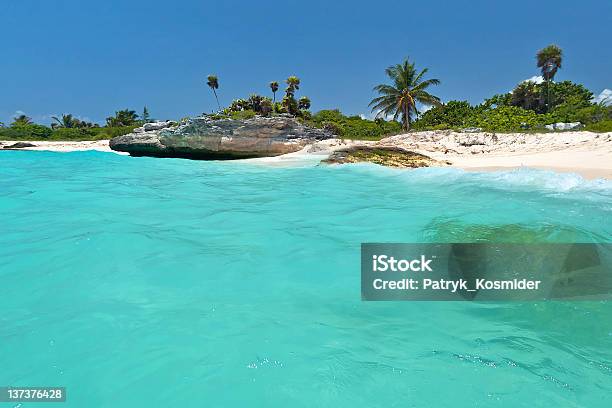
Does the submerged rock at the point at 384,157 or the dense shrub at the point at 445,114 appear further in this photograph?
the dense shrub at the point at 445,114

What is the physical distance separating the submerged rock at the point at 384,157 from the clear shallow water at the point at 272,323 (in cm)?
945

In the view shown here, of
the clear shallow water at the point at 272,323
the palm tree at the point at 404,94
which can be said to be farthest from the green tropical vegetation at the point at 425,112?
the clear shallow water at the point at 272,323

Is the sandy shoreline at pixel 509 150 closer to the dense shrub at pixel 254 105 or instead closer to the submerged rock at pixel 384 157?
the submerged rock at pixel 384 157

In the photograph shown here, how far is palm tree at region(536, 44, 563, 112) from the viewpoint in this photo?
39.1 meters

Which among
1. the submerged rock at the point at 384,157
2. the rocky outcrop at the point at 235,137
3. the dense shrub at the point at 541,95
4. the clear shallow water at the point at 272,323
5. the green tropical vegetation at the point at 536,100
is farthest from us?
the dense shrub at the point at 541,95

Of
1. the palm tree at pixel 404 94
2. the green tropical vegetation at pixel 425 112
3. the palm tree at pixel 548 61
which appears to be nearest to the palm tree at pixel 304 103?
the green tropical vegetation at pixel 425 112

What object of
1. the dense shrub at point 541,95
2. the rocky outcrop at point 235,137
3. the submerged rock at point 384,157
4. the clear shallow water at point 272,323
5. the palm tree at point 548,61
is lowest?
the clear shallow water at point 272,323

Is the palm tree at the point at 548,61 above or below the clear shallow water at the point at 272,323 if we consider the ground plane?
above

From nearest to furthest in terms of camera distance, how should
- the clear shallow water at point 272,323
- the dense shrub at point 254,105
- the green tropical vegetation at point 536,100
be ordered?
the clear shallow water at point 272,323, the green tropical vegetation at point 536,100, the dense shrub at point 254,105

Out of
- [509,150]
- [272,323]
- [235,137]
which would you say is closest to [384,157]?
[509,150]

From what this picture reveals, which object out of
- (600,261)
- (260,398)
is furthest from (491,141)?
(260,398)

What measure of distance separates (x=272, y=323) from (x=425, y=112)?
3936cm

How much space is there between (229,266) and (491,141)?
18334mm

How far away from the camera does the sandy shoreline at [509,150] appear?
11633 mm
